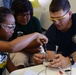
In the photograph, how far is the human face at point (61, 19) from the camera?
1.21m

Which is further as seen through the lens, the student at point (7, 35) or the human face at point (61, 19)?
the human face at point (61, 19)

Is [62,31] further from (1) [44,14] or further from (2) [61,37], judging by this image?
(1) [44,14]

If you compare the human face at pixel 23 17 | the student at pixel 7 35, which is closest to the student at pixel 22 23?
the human face at pixel 23 17

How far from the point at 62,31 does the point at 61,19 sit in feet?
0.45

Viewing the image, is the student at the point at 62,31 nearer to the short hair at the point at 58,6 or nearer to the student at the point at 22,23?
the short hair at the point at 58,6

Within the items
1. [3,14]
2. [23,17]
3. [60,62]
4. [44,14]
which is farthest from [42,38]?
[44,14]

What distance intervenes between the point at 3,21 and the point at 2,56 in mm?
282

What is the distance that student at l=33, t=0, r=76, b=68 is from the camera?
121cm

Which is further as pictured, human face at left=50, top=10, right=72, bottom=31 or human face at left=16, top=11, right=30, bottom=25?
human face at left=16, top=11, right=30, bottom=25

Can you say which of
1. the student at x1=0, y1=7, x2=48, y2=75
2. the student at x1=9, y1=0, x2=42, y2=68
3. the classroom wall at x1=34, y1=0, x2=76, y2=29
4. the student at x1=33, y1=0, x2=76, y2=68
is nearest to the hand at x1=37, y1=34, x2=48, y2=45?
the student at x1=0, y1=7, x2=48, y2=75

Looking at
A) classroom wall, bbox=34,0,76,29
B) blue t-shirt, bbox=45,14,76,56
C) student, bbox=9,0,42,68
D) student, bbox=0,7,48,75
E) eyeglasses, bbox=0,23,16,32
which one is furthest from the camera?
classroom wall, bbox=34,0,76,29

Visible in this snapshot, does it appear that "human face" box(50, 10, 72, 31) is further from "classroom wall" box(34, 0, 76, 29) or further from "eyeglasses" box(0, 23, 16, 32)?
"classroom wall" box(34, 0, 76, 29)

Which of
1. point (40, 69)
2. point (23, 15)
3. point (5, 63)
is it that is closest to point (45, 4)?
point (23, 15)

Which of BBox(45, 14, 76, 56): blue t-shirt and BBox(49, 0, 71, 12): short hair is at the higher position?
BBox(49, 0, 71, 12): short hair
